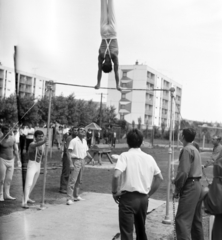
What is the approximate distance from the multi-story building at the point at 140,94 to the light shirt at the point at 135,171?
33 centimetres

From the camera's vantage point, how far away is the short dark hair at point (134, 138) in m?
3.65

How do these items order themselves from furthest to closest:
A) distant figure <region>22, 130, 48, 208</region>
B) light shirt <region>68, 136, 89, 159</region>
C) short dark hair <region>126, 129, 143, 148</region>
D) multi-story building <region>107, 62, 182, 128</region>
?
1. light shirt <region>68, 136, 89, 159</region>
2. distant figure <region>22, 130, 48, 208</region>
3. short dark hair <region>126, 129, 143, 148</region>
4. multi-story building <region>107, 62, 182, 128</region>

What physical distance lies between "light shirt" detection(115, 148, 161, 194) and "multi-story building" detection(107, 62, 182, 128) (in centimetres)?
33

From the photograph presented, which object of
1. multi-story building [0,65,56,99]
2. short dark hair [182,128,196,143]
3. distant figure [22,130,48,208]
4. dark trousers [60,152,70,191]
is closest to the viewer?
multi-story building [0,65,56,99]

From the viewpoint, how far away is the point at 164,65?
364 cm

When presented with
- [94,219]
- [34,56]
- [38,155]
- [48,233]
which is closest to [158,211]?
[94,219]

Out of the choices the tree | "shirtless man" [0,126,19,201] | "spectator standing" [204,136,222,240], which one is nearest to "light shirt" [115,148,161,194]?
"spectator standing" [204,136,222,240]

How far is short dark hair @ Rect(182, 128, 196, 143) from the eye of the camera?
4.44 meters

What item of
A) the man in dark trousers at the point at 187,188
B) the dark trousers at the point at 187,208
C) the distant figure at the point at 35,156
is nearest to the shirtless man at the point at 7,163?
the distant figure at the point at 35,156

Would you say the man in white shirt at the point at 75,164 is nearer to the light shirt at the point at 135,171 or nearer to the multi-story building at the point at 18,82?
the light shirt at the point at 135,171

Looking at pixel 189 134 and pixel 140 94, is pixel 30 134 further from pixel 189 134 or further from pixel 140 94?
pixel 189 134

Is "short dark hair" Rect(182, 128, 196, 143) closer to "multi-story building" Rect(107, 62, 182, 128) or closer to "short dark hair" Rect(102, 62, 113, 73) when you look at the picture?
"multi-story building" Rect(107, 62, 182, 128)

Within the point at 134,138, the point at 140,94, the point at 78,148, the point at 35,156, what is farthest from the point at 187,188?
the point at 35,156

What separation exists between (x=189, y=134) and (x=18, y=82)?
205 cm
